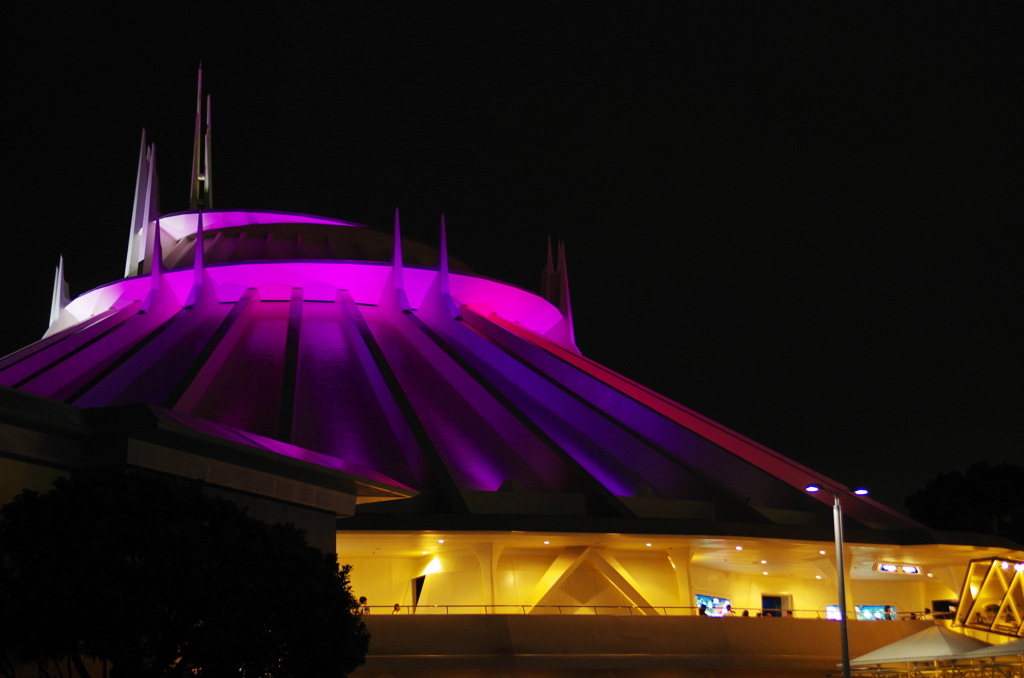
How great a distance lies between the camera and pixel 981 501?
60.9 m

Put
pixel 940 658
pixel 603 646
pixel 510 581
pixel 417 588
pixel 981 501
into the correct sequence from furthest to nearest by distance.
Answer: pixel 981 501 → pixel 417 588 → pixel 510 581 → pixel 603 646 → pixel 940 658

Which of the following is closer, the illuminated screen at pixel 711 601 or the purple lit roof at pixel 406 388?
the purple lit roof at pixel 406 388

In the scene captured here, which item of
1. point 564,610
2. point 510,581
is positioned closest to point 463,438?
point 510,581

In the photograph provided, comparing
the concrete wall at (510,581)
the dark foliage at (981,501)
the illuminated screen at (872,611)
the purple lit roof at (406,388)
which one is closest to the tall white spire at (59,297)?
the purple lit roof at (406,388)

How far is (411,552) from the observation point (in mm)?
21609

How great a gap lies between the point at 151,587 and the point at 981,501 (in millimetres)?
60578

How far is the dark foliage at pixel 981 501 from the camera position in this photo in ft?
197

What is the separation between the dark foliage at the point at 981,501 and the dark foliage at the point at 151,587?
58094mm

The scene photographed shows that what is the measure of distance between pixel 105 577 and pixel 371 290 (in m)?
23.6

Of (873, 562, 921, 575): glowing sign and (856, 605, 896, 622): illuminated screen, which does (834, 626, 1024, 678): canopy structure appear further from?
(856, 605, 896, 622): illuminated screen

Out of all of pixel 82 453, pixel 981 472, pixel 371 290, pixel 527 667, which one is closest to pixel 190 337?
pixel 371 290

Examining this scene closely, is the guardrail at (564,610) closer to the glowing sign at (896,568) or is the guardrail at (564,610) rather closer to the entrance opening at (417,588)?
the entrance opening at (417,588)

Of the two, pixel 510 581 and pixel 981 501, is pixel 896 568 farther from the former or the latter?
pixel 981 501

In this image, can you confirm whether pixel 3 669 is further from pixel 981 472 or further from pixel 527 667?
pixel 981 472
